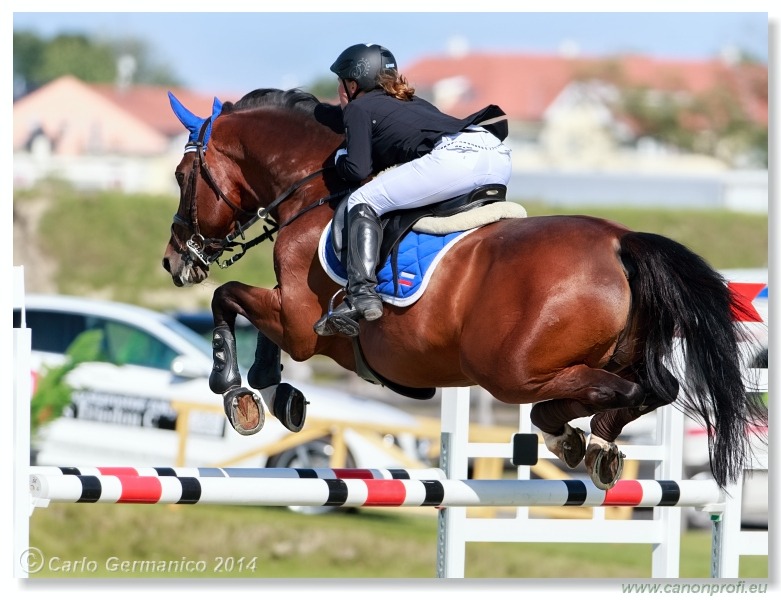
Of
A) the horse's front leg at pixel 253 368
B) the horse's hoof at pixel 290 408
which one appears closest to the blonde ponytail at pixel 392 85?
the horse's front leg at pixel 253 368

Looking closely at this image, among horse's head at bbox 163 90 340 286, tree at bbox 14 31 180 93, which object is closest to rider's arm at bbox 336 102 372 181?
horse's head at bbox 163 90 340 286

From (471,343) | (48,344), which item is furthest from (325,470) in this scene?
(48,344)

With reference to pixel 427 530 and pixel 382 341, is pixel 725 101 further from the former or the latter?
pixel 382 341

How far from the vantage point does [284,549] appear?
28.5 feet

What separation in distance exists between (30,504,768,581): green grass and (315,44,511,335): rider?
397 cm

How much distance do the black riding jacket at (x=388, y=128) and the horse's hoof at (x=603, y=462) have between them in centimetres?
136

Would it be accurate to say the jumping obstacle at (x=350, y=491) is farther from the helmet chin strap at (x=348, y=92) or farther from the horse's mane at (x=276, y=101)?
the horse's mane at (x=276, y=101)

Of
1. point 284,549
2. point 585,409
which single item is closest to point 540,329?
point 585,409

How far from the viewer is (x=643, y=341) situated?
4.50 m

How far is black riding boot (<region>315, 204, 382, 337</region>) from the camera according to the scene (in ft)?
15.3

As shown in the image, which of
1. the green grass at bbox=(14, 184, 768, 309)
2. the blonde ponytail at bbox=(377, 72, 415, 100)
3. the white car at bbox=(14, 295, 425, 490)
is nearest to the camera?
the blonde ponytail at bbox=(377, 72, 415, 100)

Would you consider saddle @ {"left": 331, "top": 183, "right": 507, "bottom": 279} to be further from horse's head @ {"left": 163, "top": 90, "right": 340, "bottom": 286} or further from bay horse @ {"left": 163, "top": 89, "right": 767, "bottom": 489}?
horse's head @ {"left": 163, "top": 90, "right": 340, "bottom": 286}

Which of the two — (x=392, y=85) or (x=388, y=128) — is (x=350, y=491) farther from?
(x=392, y=85)

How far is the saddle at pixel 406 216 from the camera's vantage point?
4.79m
